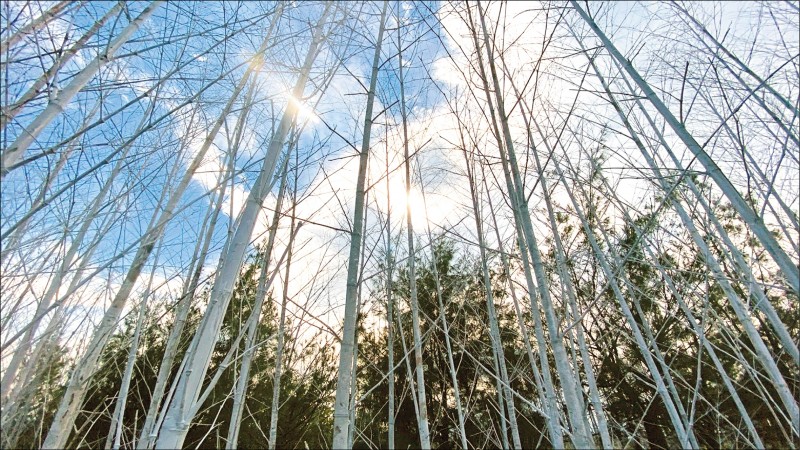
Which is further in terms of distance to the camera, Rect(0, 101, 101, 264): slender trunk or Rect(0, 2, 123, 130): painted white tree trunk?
Rect(0, 101, 101, 264): slender trunk

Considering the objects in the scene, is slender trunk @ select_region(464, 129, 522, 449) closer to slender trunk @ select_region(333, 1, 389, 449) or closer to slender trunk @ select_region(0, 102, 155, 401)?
slender trunk @ select_region(333, 1, 389, 449)

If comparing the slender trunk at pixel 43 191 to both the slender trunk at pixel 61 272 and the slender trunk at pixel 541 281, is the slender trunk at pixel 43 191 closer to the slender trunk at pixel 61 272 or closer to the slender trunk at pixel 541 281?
the slender trunk at pixel 61 272

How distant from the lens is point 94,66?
4.86ft

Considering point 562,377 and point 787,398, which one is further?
point 787,398

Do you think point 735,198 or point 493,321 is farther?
point 493,321

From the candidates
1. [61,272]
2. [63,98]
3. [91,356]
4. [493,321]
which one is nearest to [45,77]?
[63,98]

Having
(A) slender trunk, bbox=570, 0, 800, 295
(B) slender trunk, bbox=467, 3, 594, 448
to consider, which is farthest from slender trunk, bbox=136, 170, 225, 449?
(A) slender trunk, bbox=570, 0, 800, 295

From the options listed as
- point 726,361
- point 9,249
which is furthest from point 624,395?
point 9,249

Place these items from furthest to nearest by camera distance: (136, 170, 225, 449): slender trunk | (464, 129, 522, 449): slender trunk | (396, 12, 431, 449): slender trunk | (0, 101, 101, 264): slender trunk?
1. (464, 129, 522, 449): slender trunk
2. (396, 12, 431, 449): slender trunk
3. (136, 170, 225, 449): slender trunk
4. (0, 101, 101, 264): slender trunk

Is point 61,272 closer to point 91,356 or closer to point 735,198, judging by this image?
point 91,356

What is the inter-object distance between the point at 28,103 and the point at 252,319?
4.93ft

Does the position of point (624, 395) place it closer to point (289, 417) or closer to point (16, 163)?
point (289, 417)

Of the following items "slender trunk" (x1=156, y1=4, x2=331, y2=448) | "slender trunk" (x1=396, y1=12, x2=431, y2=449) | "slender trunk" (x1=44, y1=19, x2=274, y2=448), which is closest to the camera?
"slender trunk" (x1=156, y1=4, x2=331, y2=448)

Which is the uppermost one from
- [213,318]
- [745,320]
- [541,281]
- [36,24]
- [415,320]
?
[36,24]
